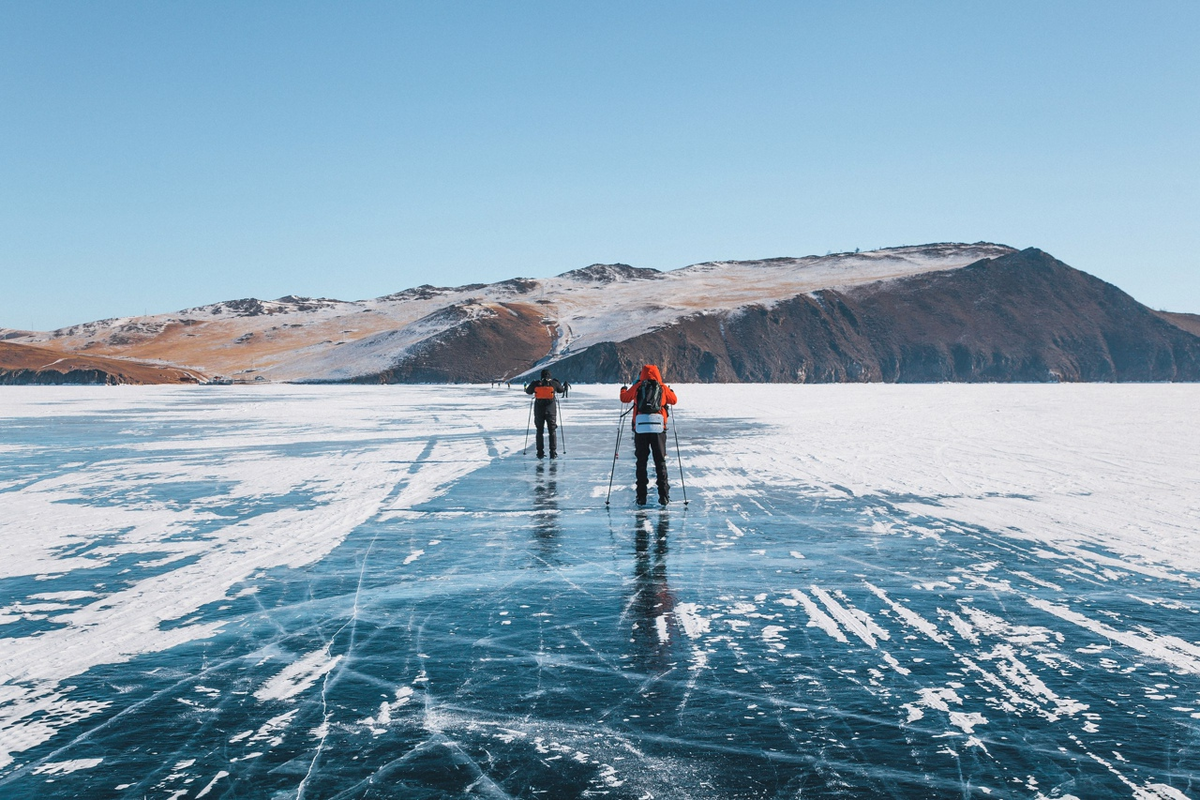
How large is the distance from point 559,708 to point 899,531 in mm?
7071

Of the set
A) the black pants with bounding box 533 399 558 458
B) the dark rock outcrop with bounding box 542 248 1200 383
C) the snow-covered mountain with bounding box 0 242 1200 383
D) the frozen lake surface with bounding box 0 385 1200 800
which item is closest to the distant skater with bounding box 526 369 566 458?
the black pants with bounding box 533 399 558 458

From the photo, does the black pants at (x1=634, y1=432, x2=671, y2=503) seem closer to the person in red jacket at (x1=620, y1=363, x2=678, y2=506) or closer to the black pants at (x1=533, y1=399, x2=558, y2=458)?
the person in red jacket at (x1=620, y1=363, x2=678, y2=506)

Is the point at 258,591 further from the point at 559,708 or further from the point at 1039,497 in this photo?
the point at 1039,497

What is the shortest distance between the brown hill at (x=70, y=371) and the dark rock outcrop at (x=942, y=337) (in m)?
63.6

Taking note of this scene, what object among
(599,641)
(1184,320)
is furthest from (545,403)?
(1184,320)

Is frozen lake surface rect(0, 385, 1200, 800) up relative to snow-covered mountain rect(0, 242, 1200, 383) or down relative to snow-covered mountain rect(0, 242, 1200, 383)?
down

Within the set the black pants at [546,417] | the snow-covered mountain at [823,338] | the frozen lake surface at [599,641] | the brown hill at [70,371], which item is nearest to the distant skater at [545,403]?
the black pants at [546,417]

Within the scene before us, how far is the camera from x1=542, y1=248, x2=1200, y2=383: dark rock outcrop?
471 ft

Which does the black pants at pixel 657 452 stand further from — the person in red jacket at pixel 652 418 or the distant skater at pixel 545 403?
the distant skater at pixel 545 403

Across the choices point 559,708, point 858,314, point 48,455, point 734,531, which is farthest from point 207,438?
point 858,314

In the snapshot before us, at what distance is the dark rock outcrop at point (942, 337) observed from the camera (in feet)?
471

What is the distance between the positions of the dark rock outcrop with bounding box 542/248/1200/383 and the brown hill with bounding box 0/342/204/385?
209 feet

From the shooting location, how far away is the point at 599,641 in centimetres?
666

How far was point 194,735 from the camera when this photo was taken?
4.91 metres
